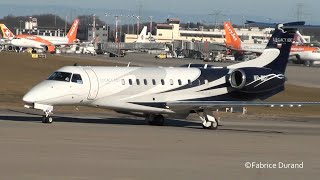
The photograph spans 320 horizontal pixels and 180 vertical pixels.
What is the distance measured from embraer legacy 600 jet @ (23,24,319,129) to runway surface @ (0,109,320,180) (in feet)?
3.03

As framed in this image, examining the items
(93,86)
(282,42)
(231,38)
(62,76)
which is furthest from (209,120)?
(231,38)

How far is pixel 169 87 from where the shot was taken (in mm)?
34625

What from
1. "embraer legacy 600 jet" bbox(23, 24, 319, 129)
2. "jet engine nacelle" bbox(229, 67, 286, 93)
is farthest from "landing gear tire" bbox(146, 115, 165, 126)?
"jet engine nacelle" bbox(229, 67, 286, 93)

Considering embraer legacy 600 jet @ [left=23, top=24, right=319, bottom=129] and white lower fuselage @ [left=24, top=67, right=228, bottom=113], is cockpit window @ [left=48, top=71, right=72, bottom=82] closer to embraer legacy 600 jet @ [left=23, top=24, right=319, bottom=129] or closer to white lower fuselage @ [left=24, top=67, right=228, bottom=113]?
embraer legacy 600 jet @ [left=23, top=24, right=319, bottom=129]

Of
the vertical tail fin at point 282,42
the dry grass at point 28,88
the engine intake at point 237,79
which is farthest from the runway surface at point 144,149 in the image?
the dry grass at point 28,88

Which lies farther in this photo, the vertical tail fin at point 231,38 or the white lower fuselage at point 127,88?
the vertical tail fin at point 231,38

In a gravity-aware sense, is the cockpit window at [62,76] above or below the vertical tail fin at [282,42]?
below

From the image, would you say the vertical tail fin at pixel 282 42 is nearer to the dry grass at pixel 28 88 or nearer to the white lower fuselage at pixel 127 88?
the white lower fuselage at pixel 127 88

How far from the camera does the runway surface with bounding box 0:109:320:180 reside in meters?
19.0

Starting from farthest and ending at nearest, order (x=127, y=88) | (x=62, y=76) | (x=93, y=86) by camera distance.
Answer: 1. (x=127, y=88)
2. (x=93, y=86)
3. (x=62, y=76)

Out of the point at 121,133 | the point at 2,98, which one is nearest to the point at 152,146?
A: the point at 121,133

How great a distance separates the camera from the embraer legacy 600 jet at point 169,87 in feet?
107

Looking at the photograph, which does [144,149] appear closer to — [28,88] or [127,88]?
[127,88]

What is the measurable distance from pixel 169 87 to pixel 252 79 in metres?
3.85
